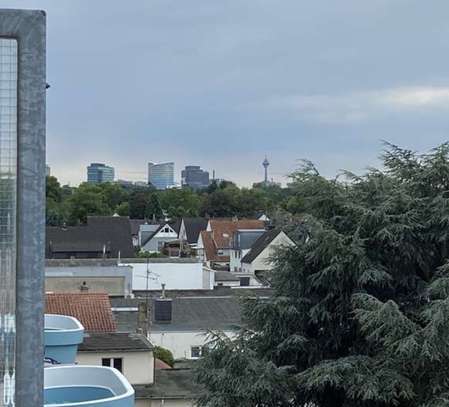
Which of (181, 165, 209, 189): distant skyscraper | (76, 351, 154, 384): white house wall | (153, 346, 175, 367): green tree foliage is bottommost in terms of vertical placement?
(153, 346, 175, 367): green tree foliage

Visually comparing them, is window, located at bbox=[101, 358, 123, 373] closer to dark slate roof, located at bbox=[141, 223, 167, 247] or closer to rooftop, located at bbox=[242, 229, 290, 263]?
rooftop, located at bbox=[242, 229, 290, 263]

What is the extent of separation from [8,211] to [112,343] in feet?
49.6

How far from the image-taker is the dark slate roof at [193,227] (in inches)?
3026

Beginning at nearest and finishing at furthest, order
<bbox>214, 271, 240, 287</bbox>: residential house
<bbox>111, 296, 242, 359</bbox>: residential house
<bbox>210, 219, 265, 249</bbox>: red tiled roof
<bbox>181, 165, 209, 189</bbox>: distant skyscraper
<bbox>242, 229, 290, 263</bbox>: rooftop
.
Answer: <bbox>111, 296, 242, 359</bbox>: residential house → <bbox>214, 271, 240, 287</bbox>: residential house → <bbox>242, 229, 290, 263</bbox>: rooftop → <bbox>210, 219, 265, 249</bbox>: red tiled roof → <bbox>181, 165, 209, 189</bbox>: distant skyscraper

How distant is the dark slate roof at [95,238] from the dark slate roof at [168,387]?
111 ft

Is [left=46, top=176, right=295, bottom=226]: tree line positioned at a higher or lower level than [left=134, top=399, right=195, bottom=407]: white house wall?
higher

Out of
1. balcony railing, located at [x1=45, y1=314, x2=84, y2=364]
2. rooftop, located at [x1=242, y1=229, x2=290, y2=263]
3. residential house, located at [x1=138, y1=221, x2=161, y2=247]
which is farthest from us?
residential house, located at [x1=138, y1=221, x2=161, y2=247]

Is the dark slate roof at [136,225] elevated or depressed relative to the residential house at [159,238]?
elevated

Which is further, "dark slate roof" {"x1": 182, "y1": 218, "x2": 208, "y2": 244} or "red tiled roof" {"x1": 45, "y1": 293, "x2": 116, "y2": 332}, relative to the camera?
"dark slate roof" {"x1": 182, "y1": 218, "x2": 208, "y2": 244}

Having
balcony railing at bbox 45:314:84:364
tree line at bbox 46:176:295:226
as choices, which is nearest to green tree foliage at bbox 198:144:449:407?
balcony railing at bbox 45:314:84:364

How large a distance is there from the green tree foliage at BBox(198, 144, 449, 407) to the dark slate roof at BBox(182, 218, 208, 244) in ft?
212

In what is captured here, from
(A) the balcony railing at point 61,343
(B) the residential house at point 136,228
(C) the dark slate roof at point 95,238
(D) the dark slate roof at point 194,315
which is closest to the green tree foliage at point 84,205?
(B) the residential house at point 136,228

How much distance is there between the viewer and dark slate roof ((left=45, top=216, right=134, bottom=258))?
175 ft

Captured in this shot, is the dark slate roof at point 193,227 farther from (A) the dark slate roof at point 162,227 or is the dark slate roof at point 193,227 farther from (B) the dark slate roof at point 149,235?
(B) the dark slate roof at point 149,235
